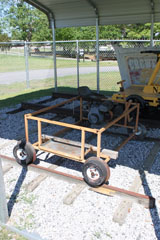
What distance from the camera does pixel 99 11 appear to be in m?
10.4

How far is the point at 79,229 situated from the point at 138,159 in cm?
238

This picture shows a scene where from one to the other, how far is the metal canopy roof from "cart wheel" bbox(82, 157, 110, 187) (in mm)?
7281

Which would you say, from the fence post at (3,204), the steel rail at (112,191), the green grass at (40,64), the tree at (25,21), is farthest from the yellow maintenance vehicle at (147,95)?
the tree at (25,21)

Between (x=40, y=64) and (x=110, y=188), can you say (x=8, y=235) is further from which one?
(x=40, y=64)

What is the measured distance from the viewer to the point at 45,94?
1217cm

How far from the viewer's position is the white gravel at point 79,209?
333 cm

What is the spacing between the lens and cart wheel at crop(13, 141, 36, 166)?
15.5 feet

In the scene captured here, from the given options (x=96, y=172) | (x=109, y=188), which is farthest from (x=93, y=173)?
(x=109, y=188)

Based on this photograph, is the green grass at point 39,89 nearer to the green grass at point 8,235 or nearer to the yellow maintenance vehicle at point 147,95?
the yellow maintenance vehicle at point 147,95

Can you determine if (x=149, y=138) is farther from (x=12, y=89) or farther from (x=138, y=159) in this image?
(x=12, y=89)

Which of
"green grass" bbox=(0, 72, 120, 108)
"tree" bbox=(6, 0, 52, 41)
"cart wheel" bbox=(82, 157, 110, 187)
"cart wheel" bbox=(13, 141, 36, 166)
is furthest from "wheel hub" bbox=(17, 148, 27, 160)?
"tree" bbox=(6, 0, 52, 41)

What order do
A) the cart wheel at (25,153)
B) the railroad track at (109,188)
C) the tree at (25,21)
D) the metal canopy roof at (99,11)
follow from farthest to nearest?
1. the tree at (25,21)
2. the metal canopy roof at (99,11)
3. the cart wheel at (25,153)
4. the railroad track at (109,188)

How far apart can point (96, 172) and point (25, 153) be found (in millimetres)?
1470

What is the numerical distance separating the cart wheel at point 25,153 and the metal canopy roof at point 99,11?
7.06 m
